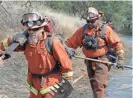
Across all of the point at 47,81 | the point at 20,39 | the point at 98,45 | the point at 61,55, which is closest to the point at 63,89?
the point at 47,81

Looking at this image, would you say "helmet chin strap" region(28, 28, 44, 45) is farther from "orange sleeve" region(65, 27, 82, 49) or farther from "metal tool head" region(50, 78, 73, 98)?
"orange sleeve" region(65, 27, 82, 49)

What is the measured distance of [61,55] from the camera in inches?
229

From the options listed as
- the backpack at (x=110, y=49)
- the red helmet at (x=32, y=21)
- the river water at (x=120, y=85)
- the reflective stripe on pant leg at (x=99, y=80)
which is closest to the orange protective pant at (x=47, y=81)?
the red helmet at (x=32, y=21)

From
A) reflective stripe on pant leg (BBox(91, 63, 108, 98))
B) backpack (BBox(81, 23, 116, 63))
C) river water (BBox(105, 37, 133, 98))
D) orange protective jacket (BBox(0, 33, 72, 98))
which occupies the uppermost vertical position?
orange protective jacket (BBox(0, 33, 72, 98))

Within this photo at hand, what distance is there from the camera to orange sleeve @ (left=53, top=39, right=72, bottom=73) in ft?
19.0

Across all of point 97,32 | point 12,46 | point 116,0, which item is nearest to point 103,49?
point 97,32

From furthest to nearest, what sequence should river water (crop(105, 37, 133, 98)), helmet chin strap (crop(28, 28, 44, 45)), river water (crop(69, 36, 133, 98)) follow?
river water (crop(105, 37, 133, 98))
river water (crop(69, 36, 133, 98))
helmet chin strap (crop(28, 28, 44, 45))

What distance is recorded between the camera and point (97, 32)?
Answer: 8.34 meters

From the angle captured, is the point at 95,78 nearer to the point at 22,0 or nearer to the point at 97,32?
the point at 97,32

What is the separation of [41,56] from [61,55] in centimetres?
28

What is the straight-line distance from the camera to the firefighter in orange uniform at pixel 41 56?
5.80 m

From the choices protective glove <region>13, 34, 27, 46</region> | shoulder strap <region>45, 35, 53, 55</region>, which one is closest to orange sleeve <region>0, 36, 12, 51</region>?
protective glove <region>13, 34, 27, 46</region>

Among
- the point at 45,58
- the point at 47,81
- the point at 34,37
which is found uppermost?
the point at 34,37

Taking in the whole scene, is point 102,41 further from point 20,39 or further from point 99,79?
point 20,39
